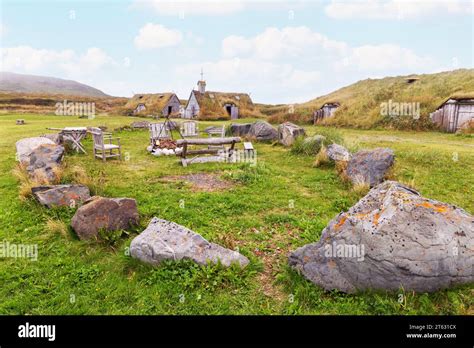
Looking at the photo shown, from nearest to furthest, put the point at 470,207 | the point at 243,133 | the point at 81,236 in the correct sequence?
1. the point at 81,236
2. the point at 470,207
3. the point at 243,133

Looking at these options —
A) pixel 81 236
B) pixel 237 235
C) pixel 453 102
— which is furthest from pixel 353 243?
pixel 453 102

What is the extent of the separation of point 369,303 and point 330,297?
0.52 metres

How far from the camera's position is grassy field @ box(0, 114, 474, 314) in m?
4.49

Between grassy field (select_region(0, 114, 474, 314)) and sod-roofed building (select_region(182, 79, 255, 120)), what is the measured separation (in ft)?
97.3

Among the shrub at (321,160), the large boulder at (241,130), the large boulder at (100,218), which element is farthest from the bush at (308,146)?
the large boulder at (100,218)

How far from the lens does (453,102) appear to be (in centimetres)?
2358

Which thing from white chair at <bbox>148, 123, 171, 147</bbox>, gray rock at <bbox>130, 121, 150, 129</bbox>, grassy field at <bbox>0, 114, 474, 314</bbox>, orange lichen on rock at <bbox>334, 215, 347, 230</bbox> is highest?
gray rock at <bbox>130, 121, 150, 129</bbox>

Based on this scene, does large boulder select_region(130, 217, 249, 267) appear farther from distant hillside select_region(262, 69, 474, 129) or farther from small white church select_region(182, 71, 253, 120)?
small white church select_region(182, 71, 253, 120)

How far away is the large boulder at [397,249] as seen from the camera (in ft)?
14.7

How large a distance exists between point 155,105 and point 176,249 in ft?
145

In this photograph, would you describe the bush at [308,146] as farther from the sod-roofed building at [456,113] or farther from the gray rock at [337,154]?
the sod-roofed building at [456,113]

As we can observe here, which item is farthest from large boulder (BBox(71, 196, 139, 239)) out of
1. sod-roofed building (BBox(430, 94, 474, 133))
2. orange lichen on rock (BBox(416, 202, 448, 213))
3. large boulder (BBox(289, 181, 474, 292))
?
sod-roofed building (BBox(430, 94, 474, 133))
